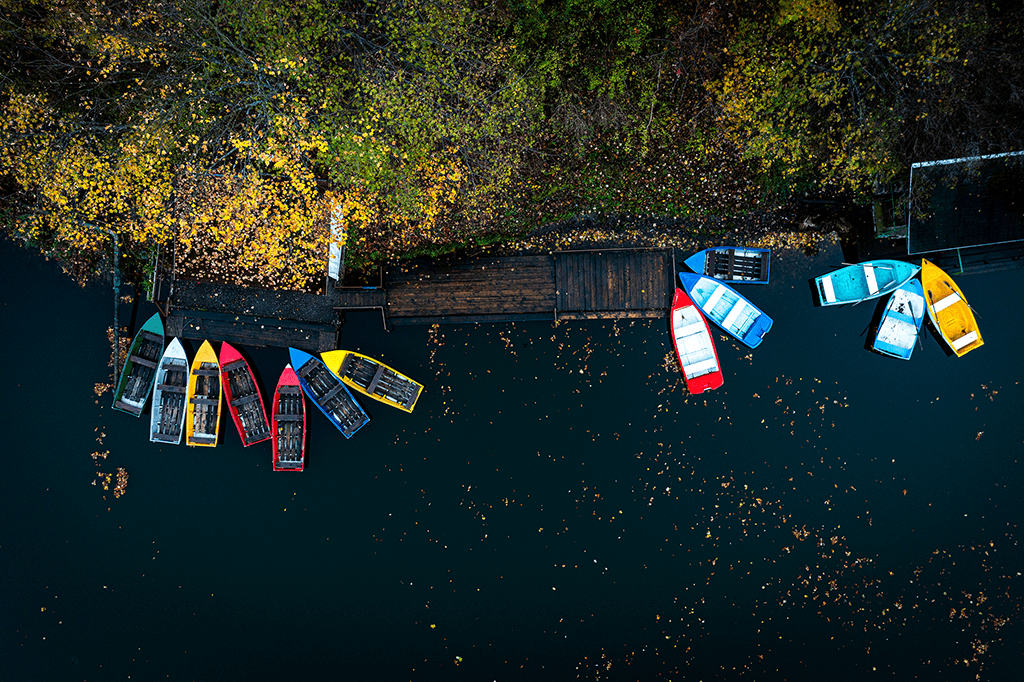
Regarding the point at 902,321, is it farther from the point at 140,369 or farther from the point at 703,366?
the point at 140,369

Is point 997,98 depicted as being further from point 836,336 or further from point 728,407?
point 728,407

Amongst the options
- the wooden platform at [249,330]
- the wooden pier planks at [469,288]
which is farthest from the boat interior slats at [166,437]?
the wooden pier planks at [469,288]

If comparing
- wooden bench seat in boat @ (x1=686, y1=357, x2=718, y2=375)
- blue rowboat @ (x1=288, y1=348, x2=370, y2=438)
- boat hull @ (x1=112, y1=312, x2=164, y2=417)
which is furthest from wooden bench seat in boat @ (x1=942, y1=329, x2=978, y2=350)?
boat hull @ (x1=112, y1=312, x2=164, y2=417)

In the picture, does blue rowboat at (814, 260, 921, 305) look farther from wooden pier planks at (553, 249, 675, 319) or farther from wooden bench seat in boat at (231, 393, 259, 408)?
wooden bench seat in boat at (231, 393, 259, 408)

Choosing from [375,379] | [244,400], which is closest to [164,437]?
[244,400]

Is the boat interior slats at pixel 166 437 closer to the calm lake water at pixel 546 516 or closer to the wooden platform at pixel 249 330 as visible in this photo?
the calm lake water at pixel 546 516

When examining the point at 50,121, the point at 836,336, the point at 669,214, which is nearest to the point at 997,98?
→ the point at 836,336

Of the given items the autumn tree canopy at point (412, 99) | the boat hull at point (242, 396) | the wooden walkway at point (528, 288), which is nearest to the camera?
the autumn tree canopy at point (412, 99)
